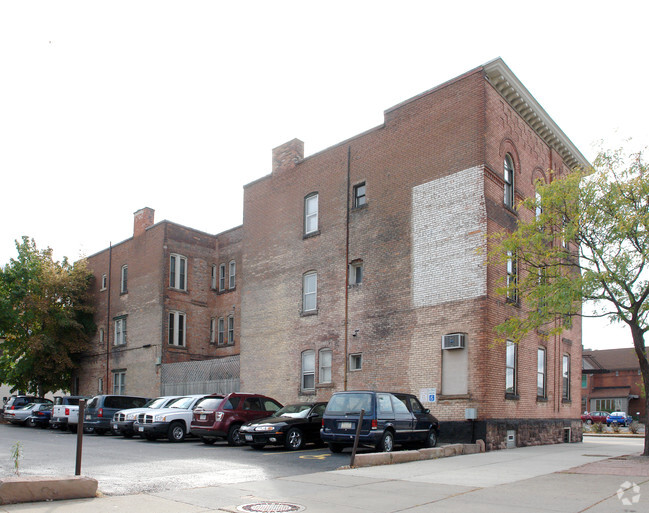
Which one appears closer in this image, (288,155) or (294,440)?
(294,440)

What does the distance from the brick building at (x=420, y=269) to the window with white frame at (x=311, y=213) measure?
6 centimetres

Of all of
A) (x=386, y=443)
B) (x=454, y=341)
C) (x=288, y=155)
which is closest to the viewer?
(x=386, y=443)

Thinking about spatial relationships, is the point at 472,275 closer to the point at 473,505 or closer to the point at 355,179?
the point at 355,179

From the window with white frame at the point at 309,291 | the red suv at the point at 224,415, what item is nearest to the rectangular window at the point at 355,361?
the window with white frame at the point at 309,291

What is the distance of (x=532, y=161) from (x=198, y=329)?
21.2 metres

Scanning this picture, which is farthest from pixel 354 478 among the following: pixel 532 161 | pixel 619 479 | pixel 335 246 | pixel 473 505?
pixel 532 161

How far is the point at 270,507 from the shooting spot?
918 centimetres

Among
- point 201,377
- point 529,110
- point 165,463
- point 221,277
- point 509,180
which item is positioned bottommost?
point 165,463

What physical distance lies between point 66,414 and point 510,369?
61.0ft

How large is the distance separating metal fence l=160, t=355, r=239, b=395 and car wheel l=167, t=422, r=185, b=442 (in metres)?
7.20

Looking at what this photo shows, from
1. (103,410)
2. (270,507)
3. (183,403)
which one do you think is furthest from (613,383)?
(270,507)

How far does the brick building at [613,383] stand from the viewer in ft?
215

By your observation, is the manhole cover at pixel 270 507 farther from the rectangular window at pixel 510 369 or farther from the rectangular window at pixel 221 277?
the rectangular window at pixel 221 277

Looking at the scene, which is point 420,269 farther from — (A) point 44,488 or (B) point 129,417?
(A) point 44,488
